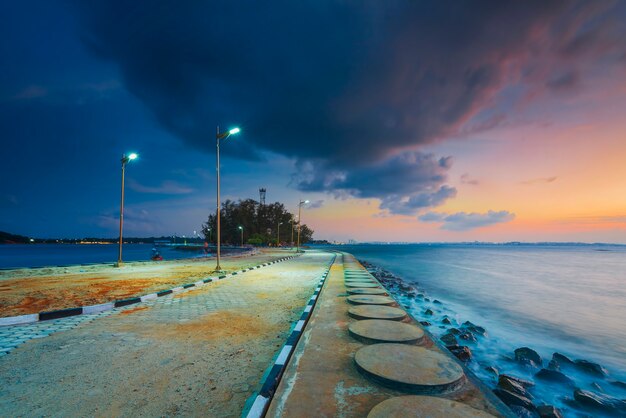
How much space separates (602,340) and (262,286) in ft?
42.2

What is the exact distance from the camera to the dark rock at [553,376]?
647cm

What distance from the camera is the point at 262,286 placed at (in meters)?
10.9

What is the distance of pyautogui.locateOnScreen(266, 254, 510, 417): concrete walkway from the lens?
2.69 meters

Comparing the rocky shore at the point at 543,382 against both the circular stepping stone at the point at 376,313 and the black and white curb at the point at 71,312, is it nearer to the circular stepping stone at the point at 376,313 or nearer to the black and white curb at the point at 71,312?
the circular stepping stone at the point at 376,313

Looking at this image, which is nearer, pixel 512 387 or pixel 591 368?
pixel 512 387

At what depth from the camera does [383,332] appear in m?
4.92

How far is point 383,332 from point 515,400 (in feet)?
8.49

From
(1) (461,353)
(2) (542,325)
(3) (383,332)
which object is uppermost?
(3) (383,332)

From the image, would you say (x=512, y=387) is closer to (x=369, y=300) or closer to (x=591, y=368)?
(x=369, y=300)

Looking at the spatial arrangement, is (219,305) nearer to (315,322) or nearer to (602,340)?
(315,322)

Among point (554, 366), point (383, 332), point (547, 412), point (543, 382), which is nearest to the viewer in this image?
point (547, 412)

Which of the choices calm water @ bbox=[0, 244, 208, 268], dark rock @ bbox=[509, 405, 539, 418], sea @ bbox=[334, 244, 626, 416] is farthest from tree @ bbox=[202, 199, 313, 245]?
dark rock @ bbox=[509, 405, 539, 418]

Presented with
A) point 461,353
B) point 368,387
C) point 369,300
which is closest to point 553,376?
point 461,353

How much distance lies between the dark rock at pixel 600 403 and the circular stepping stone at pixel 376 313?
11.9ft
